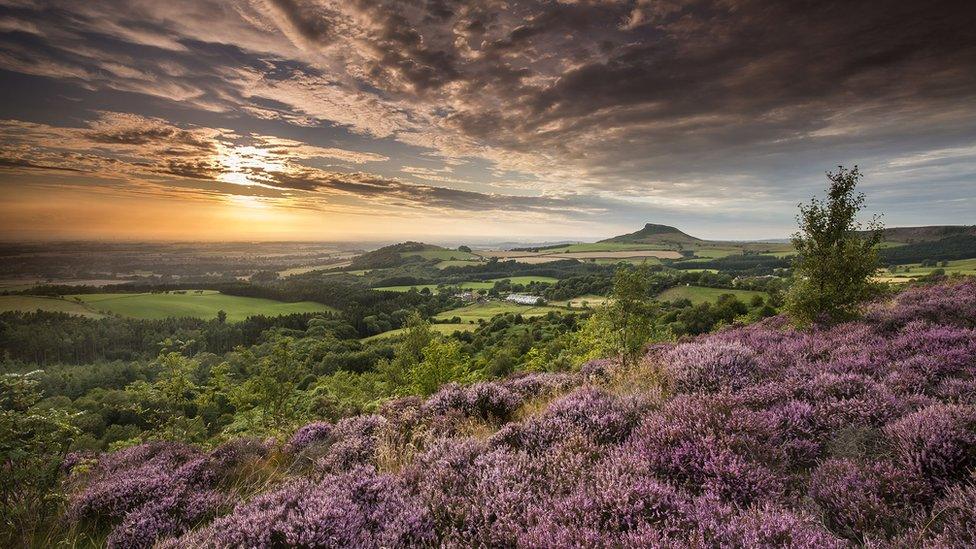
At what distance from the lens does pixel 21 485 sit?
5379 mm

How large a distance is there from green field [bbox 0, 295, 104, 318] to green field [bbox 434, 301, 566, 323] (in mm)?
89212

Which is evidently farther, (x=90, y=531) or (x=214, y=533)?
(x=90, y=531)

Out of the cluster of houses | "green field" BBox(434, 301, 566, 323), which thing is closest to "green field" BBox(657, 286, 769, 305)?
"green field" BBox(434, 301, 566, 323)

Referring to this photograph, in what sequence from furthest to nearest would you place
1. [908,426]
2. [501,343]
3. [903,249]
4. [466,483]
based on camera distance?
[903,249] < [501,343] < [466,483] < [908,426]

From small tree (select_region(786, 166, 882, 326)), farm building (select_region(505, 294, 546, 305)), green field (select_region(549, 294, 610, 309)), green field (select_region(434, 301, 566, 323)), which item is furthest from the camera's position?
farm building (select_region(505, 294, 546, 305))

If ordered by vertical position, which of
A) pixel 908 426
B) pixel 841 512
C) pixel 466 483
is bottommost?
pixel 466 483

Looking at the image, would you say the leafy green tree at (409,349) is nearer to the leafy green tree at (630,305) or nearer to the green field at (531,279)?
the leafy green tree at (630,305)

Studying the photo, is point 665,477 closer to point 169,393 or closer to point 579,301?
point 169,393

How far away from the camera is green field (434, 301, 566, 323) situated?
358 feet

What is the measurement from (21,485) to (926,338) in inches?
630

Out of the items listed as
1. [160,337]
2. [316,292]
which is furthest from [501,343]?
[316,292]

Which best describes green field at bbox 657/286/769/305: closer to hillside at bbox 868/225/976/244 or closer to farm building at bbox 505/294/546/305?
farm building at bbox 505/294/546/305

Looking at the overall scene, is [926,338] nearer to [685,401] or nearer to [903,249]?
[685,401]

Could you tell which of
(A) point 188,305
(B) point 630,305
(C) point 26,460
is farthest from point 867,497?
(A) point 188,305
